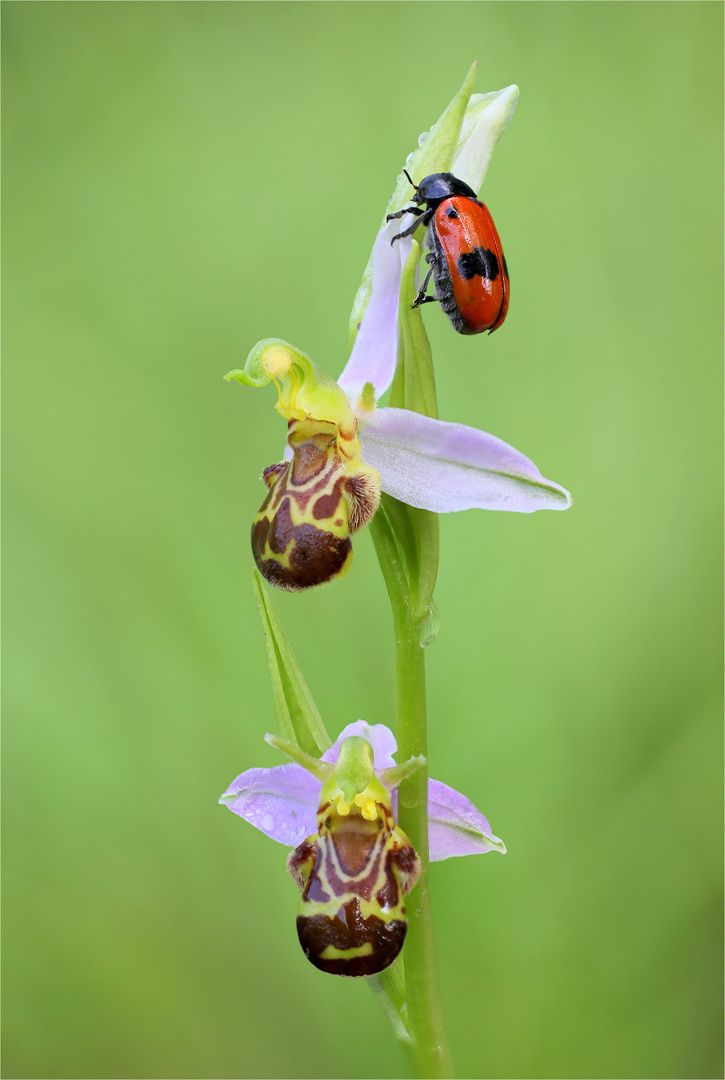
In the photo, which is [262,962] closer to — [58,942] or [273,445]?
[58,942]

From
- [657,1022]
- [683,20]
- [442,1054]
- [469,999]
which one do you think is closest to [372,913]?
[442,1054]

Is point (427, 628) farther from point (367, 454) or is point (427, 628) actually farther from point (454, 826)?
point (454, 826)

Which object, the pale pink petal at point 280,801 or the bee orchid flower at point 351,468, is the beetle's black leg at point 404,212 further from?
the pale pink petal at point 280,801

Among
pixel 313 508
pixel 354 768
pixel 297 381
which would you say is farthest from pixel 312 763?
pixel 297 381

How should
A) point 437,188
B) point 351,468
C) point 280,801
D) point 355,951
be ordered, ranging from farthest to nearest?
point 280,801 < point 437,188 < point 351,468 < point 355,951

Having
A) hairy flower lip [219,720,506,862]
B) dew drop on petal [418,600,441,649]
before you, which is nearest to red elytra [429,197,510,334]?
dew drop on petal [418,600,441,649]
